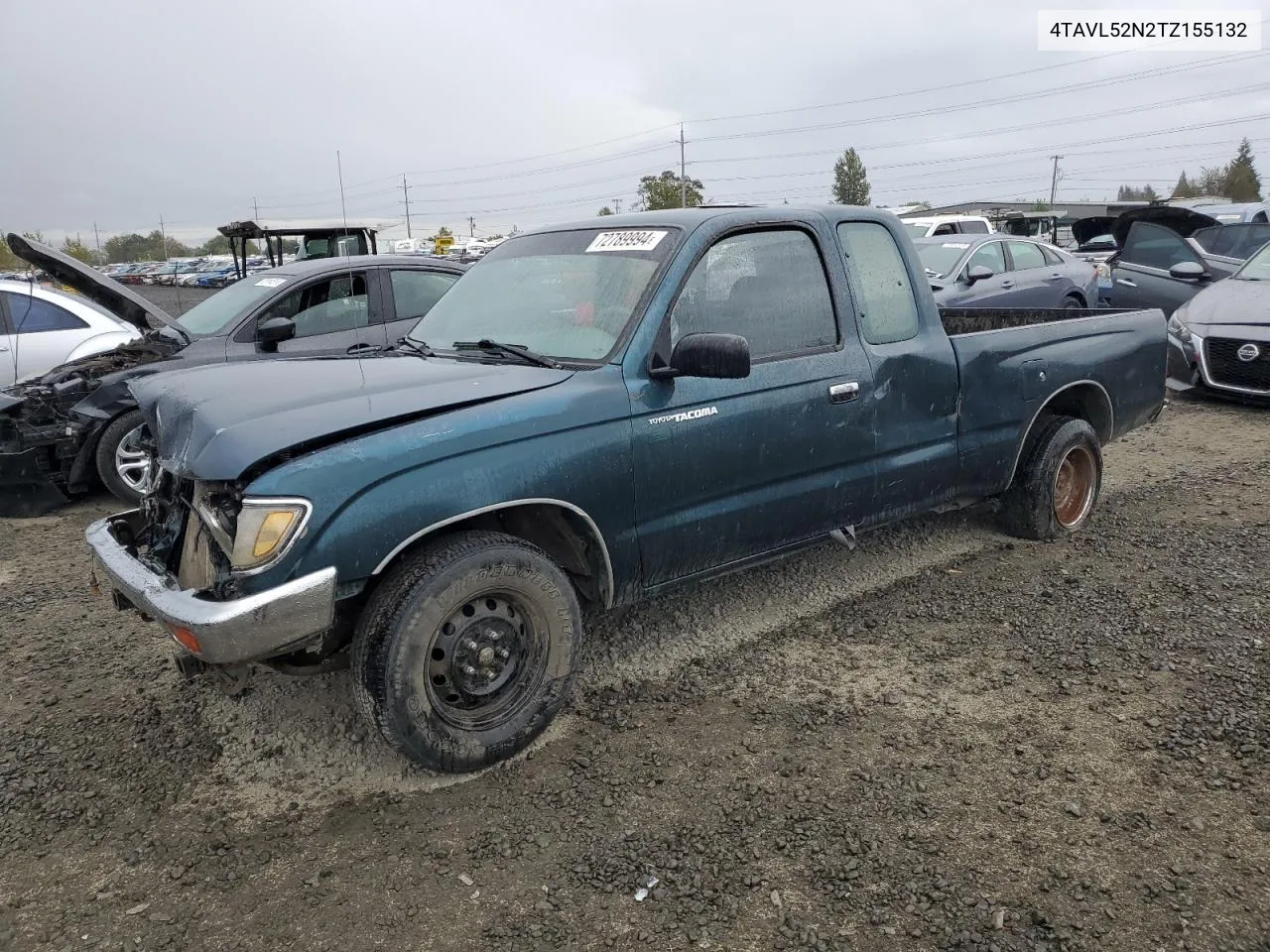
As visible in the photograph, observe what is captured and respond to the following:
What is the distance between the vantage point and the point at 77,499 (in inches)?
267

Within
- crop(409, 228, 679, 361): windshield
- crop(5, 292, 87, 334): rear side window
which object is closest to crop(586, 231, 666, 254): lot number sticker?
crop(409, 228, 679, 361): windshield

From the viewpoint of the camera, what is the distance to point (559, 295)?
3686mm

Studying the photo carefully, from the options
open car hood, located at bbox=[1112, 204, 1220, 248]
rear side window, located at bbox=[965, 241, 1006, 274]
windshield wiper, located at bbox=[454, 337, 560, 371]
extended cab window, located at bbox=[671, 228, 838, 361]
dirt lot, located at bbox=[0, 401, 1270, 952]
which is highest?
open car hood, located at bbox=[1112, 204, 1220, 248]

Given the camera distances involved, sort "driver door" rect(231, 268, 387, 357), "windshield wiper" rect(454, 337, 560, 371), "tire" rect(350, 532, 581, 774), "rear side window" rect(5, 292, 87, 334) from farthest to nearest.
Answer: "rear side window" rect(5, 292, 87, 334), "driver door" rect(231, 268, 387, 357), "windshield wiper" rect(454, 337, 560, 371), "tire" rect(350, 532, 581, 774)

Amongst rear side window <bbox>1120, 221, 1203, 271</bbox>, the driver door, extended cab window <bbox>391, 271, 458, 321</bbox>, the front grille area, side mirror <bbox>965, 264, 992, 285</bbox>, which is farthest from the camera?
rear side window <bbox>1120, 221, 1203, 271</bbox>

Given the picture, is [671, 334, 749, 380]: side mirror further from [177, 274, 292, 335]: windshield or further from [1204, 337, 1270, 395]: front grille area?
[1204, 337, 1270, 395]: front grille area

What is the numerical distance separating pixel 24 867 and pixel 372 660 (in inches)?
45.9

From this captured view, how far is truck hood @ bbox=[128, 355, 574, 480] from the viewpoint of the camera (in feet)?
8.87

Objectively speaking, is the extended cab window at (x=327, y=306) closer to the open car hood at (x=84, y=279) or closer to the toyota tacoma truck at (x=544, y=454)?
the open car hood at (x=84, y=279)

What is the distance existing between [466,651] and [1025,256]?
10593 mm

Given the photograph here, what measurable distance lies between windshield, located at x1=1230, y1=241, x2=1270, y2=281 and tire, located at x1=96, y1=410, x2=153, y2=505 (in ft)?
32.9

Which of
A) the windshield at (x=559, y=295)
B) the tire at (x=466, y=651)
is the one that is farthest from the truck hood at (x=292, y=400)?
the tire at (x=466, y=651)

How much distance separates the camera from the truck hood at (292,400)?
8.87 feet

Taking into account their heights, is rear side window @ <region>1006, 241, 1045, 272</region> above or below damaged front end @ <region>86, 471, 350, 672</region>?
above
